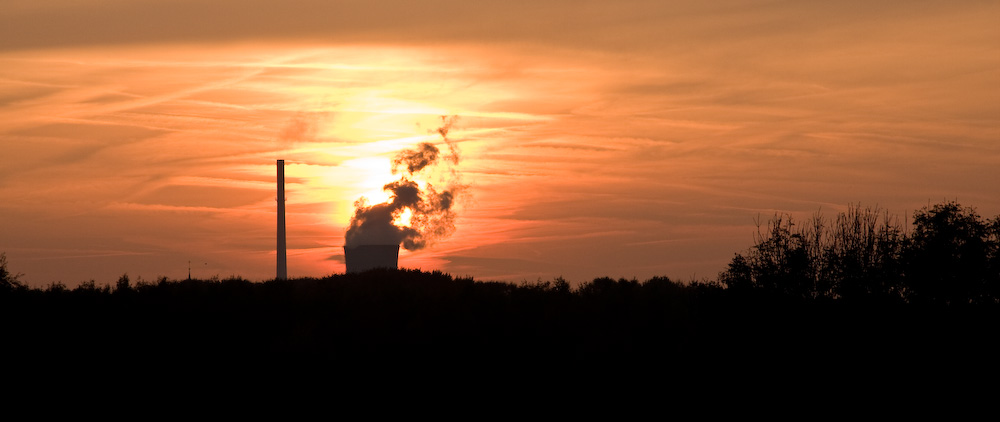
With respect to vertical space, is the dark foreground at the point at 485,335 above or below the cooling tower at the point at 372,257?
below

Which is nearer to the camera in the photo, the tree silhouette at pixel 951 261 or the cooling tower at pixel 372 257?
the tree silhouette at pixel 951 261

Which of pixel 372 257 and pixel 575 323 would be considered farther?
pixel 372 257

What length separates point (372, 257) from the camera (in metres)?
70.8

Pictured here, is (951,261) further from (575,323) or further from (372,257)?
(372,257)

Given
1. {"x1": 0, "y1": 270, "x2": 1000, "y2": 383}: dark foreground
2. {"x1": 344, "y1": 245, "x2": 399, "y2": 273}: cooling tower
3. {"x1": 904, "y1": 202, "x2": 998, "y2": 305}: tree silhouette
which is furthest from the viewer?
{"x1": 344, "y1": 245, "x2": 399, "y2": 273}: cooling tower

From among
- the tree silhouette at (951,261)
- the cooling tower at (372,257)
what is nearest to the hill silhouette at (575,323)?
the tree silhouette at (951,261)

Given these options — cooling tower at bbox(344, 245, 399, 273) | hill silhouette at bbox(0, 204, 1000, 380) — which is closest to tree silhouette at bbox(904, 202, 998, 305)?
hill silhouette at bbox(0, 204, 1000, 380)

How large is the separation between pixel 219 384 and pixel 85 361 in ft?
14.4

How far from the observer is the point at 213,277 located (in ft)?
139

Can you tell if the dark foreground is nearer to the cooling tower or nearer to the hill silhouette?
the hill silhouette

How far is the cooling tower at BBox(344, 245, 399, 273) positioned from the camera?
70.8 meters

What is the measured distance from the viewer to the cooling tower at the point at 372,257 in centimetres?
7075

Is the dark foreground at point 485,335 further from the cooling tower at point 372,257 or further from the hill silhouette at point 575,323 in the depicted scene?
the cooling tower at point 372,257

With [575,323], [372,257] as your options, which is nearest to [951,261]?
[575,323]
